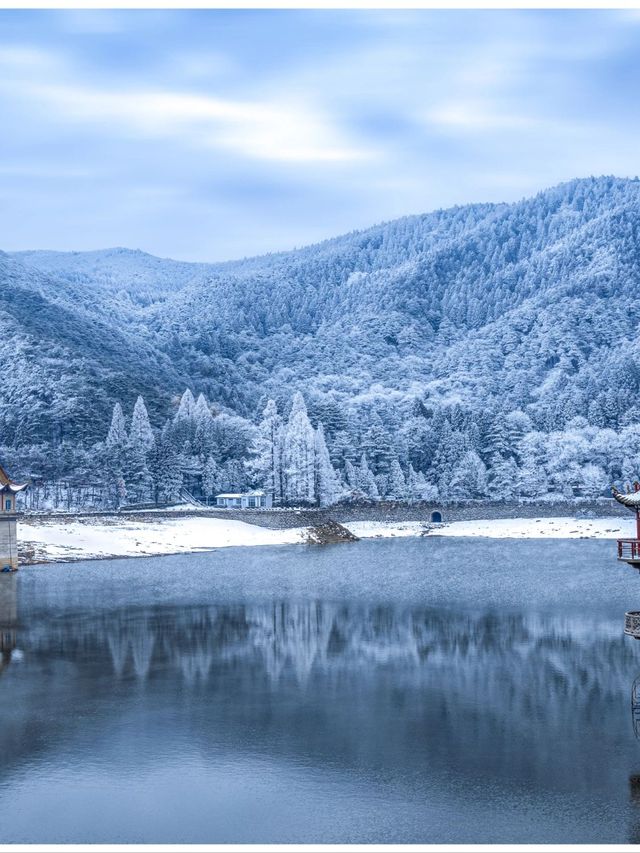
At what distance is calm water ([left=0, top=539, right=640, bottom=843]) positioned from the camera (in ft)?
84.4

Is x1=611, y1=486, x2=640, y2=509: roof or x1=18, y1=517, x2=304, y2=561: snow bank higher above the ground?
x1=611, y1=486, x2=640, y2=509: roof

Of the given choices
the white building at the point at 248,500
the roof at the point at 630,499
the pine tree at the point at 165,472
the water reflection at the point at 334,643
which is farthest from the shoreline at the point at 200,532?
the roof at the point at 630,499

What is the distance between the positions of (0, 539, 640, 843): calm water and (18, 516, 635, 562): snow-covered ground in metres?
31.7

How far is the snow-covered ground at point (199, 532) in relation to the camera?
9950 centimetres

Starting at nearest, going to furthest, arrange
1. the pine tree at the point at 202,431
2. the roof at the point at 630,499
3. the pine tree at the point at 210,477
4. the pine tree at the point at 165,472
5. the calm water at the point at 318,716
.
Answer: the calm water at the point at 318,716
the roof at the point at 630,499
the pine tree at the point at 165,472
the pine tree at the point at 210,477
the pine tree at the point at 202,431

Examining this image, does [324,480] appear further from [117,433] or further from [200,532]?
[200,532]

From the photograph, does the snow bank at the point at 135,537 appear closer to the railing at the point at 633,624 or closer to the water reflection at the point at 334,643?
the water reflection at the point at 334,643

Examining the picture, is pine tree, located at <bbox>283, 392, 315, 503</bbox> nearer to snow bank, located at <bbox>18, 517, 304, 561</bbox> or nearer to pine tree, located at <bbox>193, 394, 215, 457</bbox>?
pine tree, located at <bbox>193, 394, 215, 457</bbox>

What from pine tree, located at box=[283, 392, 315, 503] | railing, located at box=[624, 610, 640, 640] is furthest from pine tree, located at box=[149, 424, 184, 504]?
railing, located at box=[624, 610, 640, 640]

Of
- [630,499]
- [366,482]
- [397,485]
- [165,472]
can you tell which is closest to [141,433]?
[165,472]

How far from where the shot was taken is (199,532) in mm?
117750

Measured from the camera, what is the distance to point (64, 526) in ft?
355

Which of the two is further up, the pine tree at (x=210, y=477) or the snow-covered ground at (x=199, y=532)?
the pine tree at (x=210, y=477)

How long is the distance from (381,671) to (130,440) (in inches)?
4644
